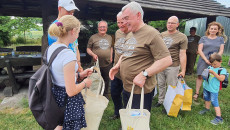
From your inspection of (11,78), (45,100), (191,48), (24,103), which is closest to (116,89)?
(45,100)

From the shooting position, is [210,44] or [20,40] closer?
[210,44]

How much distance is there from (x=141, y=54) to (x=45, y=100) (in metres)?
→ 1.11

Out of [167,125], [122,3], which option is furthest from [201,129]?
[122,3]

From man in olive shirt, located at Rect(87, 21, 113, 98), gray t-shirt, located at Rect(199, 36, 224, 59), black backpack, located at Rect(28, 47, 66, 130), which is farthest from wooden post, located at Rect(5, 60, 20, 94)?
gray t-shirt, located at Rect(199, 36, 224, 59)

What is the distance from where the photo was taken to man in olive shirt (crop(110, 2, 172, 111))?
1.72 metres

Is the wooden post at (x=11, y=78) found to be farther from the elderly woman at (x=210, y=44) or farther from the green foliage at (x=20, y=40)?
the green foliage at (x=20, y=40)

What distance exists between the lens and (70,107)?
62.5 inches

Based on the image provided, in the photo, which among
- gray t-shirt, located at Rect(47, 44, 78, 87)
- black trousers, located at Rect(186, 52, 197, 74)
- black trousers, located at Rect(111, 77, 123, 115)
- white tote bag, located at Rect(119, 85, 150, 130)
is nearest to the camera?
gray t-shirt, located at Rect(47, 44, 78, 87)

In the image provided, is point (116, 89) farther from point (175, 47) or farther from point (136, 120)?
point (175, 47)

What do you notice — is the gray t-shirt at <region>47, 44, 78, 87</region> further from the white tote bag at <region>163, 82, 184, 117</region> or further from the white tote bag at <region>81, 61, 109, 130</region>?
the white tote bag at <region>163, 82, 184, 117</region>

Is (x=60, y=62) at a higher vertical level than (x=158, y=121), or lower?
higher

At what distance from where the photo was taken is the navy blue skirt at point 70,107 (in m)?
1.54

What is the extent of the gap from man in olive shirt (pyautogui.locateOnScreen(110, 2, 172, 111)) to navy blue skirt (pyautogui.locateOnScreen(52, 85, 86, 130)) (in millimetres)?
660

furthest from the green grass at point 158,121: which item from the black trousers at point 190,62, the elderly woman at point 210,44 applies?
the black trousers at point 190,62
